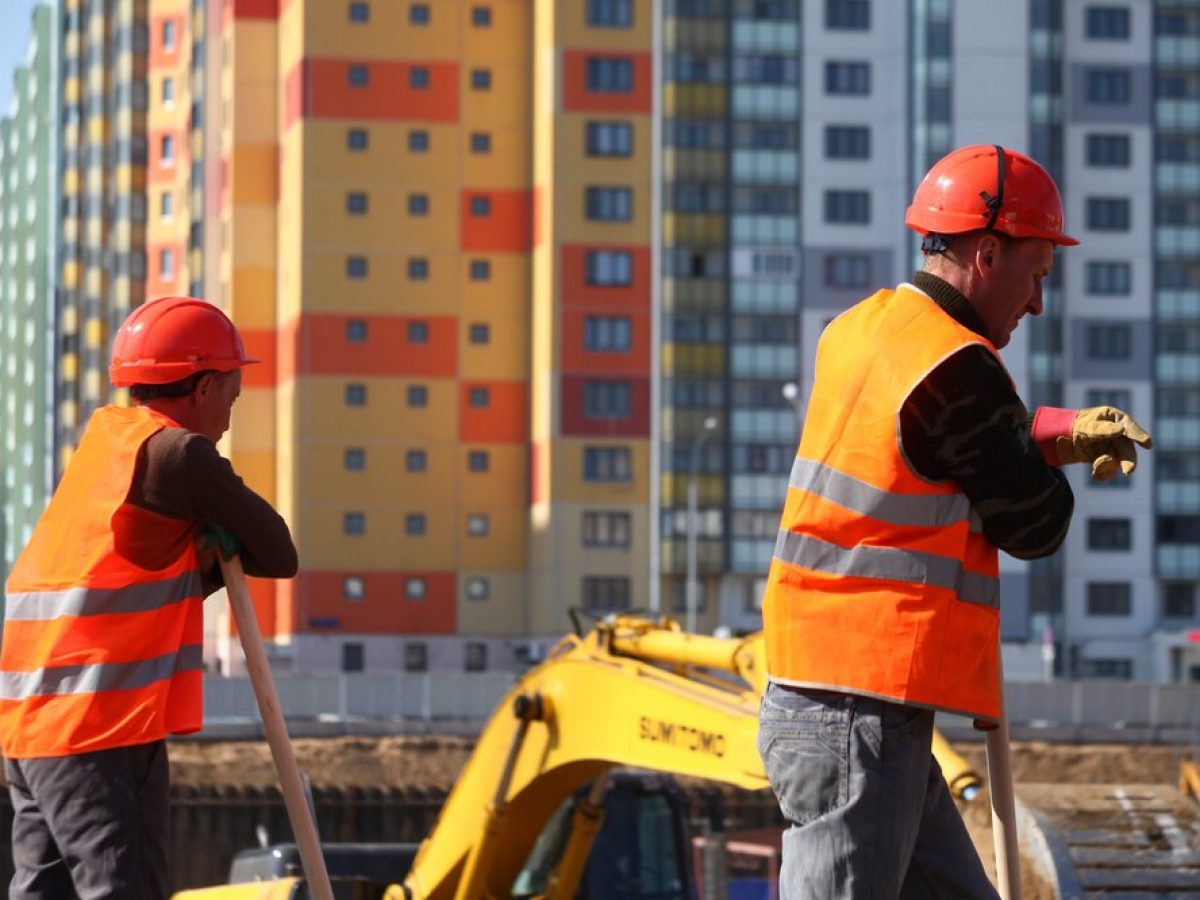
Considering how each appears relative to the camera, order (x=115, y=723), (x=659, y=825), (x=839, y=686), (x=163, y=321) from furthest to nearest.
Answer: (x=659, y=825) < (x=163, y=321) < (x=115, y=723) < (x=839, y=686)

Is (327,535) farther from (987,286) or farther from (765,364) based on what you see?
(987,286)

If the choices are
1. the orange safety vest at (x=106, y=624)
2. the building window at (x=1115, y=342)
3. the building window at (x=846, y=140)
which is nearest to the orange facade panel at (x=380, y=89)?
the building window at (x=846, y=140)

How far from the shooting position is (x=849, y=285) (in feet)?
265

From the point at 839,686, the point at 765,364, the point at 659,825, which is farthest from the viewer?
the point at 765,364

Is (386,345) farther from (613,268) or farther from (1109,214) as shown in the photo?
(1109,214)

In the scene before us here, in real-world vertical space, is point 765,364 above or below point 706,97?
below

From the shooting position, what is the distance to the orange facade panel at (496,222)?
8369cm

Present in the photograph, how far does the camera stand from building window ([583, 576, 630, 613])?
80.2 meters

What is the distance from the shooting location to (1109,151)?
3196 inches

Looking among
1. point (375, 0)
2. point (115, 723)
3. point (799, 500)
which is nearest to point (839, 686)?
point (799, 500)

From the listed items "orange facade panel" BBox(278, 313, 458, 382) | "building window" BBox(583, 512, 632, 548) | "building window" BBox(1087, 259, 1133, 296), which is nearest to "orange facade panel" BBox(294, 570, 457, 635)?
"building window" BBox(583, 512, 632, 548)

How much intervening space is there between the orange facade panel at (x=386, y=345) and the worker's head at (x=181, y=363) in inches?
3061

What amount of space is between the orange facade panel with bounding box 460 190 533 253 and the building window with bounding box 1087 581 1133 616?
72.2 feet

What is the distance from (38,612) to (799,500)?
5.72ft
